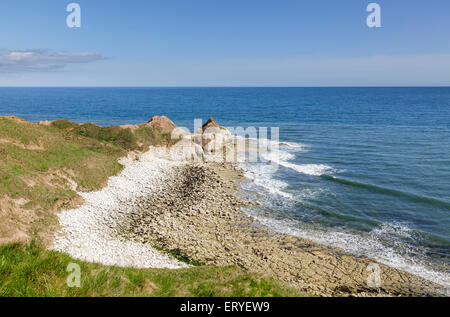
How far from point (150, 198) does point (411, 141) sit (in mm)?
59380

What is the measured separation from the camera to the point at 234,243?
75.9 feet

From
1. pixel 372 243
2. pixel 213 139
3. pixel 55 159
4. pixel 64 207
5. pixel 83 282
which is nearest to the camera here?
pixel 83 282

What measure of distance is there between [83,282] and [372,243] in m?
22.9

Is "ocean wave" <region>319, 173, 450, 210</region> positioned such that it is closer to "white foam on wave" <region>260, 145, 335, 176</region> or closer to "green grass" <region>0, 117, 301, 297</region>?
"white foam on wave" <region>260, 145, 335, 176</region>

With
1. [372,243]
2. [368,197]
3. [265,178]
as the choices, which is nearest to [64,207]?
[265,178]

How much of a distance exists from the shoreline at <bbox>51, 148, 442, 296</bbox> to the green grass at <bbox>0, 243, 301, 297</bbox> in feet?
23.7

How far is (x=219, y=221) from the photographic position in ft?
88.5

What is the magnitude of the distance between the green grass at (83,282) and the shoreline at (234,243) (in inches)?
284

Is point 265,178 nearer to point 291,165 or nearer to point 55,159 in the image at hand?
point 291,165

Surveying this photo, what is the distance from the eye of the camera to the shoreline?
18.7m

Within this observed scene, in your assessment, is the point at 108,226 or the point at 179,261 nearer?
the point at 179,261

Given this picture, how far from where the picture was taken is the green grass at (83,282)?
29.1 ft
